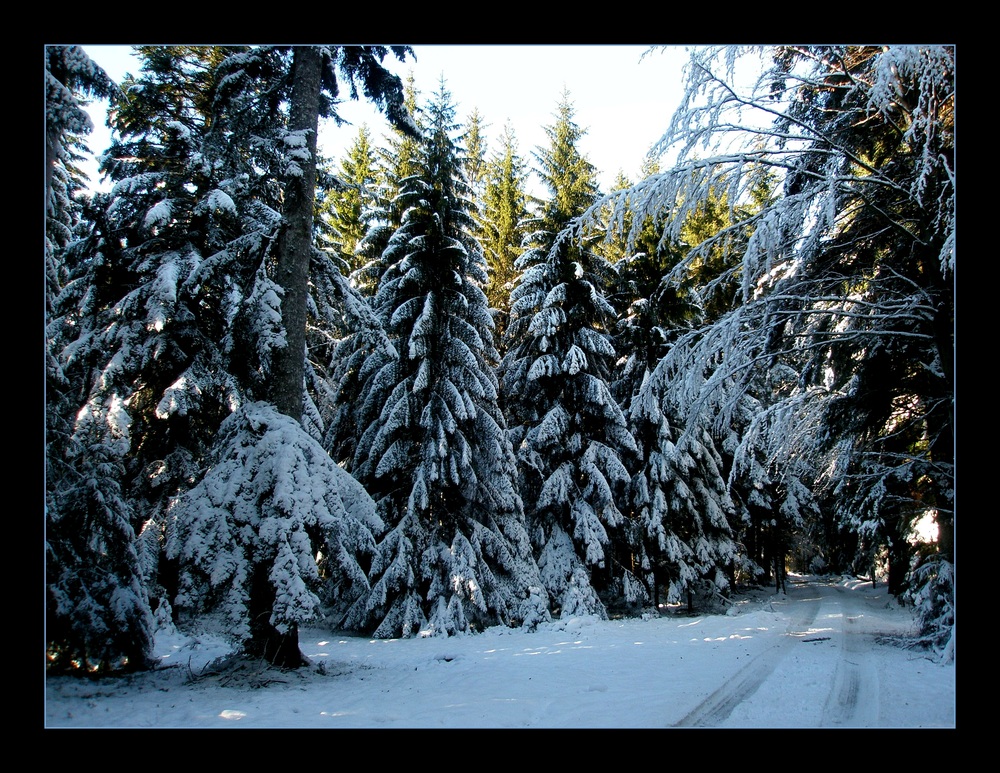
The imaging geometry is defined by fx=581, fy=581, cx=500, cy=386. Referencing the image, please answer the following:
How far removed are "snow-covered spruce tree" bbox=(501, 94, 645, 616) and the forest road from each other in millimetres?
5014

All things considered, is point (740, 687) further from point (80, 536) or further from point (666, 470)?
point (666, 470)

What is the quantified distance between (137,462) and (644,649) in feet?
31.3

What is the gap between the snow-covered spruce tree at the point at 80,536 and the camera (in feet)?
19.2

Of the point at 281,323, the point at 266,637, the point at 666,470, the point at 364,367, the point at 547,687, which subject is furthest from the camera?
the point at 666,470

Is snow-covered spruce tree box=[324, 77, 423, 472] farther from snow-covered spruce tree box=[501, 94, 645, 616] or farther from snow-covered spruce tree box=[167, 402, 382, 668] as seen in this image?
snow-covered spruce tree box=[167, 402, 382, 668]

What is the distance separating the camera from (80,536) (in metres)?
6.52

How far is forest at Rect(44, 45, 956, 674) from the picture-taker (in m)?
6.80

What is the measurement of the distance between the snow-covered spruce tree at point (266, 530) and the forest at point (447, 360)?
0.04 m

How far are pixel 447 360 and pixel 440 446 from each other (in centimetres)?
224

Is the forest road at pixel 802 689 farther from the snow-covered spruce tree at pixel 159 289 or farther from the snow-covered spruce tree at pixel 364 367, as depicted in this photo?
the snow-covered spruce tree at pixel 364 367

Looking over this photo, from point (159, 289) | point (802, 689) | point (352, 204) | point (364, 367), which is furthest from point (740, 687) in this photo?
point (352, 204)

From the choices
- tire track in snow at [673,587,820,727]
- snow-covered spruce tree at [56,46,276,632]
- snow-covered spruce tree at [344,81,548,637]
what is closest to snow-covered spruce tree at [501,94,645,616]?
snow-covered spruce tree at [344,81,548,637]

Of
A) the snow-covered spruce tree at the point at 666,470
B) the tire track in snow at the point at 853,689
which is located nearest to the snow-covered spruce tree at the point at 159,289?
the tire track in snow at the point at 853,689
